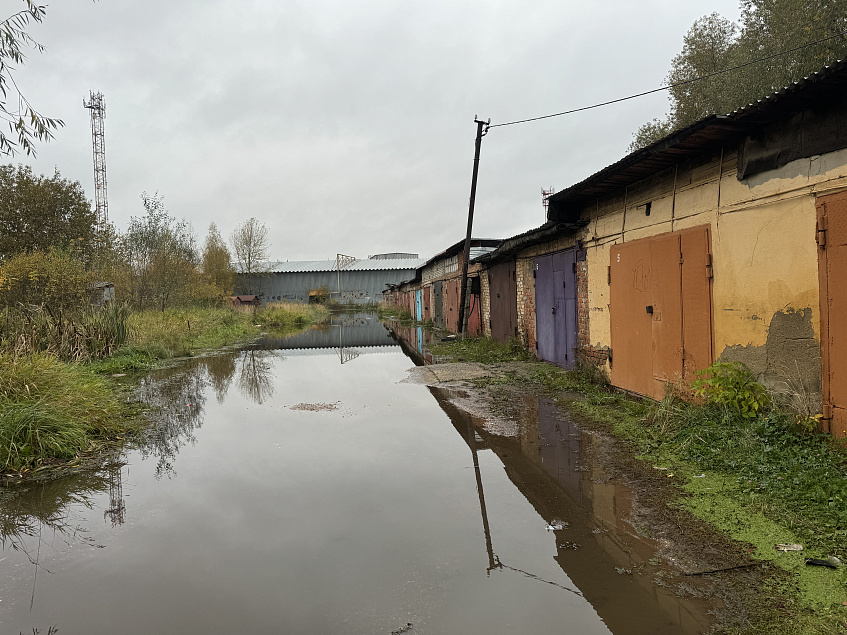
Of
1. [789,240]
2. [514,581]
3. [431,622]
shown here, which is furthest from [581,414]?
[431,622]

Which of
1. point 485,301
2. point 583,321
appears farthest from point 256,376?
point 485,301

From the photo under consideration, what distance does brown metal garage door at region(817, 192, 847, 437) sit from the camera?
4473 millimetres

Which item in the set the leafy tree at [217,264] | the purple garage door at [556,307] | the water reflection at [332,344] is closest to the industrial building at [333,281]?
the leafy tree at [217,264]

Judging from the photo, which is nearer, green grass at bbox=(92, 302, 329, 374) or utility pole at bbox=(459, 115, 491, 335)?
green grass at bbox=(92, 302, 329, 374)

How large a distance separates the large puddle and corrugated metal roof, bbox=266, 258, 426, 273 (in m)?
58.6

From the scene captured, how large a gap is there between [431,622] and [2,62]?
5.47 m

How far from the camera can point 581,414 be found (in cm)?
721

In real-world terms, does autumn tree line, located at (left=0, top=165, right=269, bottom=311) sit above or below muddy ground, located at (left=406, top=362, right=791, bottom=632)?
above

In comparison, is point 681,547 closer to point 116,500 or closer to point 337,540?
point 337,540

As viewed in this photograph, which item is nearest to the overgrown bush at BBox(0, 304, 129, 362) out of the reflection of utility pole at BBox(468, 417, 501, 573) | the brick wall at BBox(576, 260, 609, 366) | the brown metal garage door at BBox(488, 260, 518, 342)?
the reflection of utility pole at BBox(468, 417, 501, 573)

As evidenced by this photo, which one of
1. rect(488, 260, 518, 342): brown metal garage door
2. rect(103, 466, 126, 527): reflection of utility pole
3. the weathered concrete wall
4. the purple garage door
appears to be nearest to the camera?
rect(103, 466, 126, 527): reflection of utility pole

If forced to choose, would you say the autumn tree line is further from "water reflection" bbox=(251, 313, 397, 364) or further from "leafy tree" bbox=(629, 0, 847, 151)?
"leafy tree" bbox=(629, 0, 847, 151)

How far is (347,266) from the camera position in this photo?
66438 millimetres

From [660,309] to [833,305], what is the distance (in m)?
2.65
